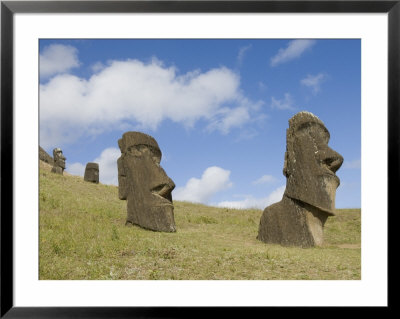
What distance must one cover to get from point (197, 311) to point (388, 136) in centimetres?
368

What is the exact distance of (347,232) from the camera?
46.2 feet

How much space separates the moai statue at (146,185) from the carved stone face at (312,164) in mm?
3965

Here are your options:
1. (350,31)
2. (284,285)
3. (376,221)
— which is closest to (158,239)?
(284,285)

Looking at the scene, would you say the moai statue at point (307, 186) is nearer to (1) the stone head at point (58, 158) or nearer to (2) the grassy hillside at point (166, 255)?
(2) the grassy hillside at point (166, 255)

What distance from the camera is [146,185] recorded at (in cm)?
1232

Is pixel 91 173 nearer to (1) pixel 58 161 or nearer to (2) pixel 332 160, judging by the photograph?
(1) pixel 58 161

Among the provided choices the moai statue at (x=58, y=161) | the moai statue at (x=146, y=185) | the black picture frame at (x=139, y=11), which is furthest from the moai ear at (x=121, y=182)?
the moai statue at (x=58, y=161)

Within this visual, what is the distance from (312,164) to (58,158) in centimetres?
2164

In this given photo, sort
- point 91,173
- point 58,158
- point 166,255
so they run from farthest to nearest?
1. point 58,158
2. point 91,173
3. point 166,255

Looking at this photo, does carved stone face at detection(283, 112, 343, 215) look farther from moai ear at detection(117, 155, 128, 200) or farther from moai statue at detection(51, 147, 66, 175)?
moai statue at detection(51, 147, 66, 175)

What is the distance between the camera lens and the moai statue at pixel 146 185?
12188 millimetres

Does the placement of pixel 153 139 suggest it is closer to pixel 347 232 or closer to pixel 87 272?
→ pixel 87 272

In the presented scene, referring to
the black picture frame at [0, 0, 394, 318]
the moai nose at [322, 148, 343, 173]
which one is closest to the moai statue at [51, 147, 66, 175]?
the moai nose at [322, 148, 343, 173]

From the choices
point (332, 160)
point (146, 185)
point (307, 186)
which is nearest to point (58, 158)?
point (146, 185)
